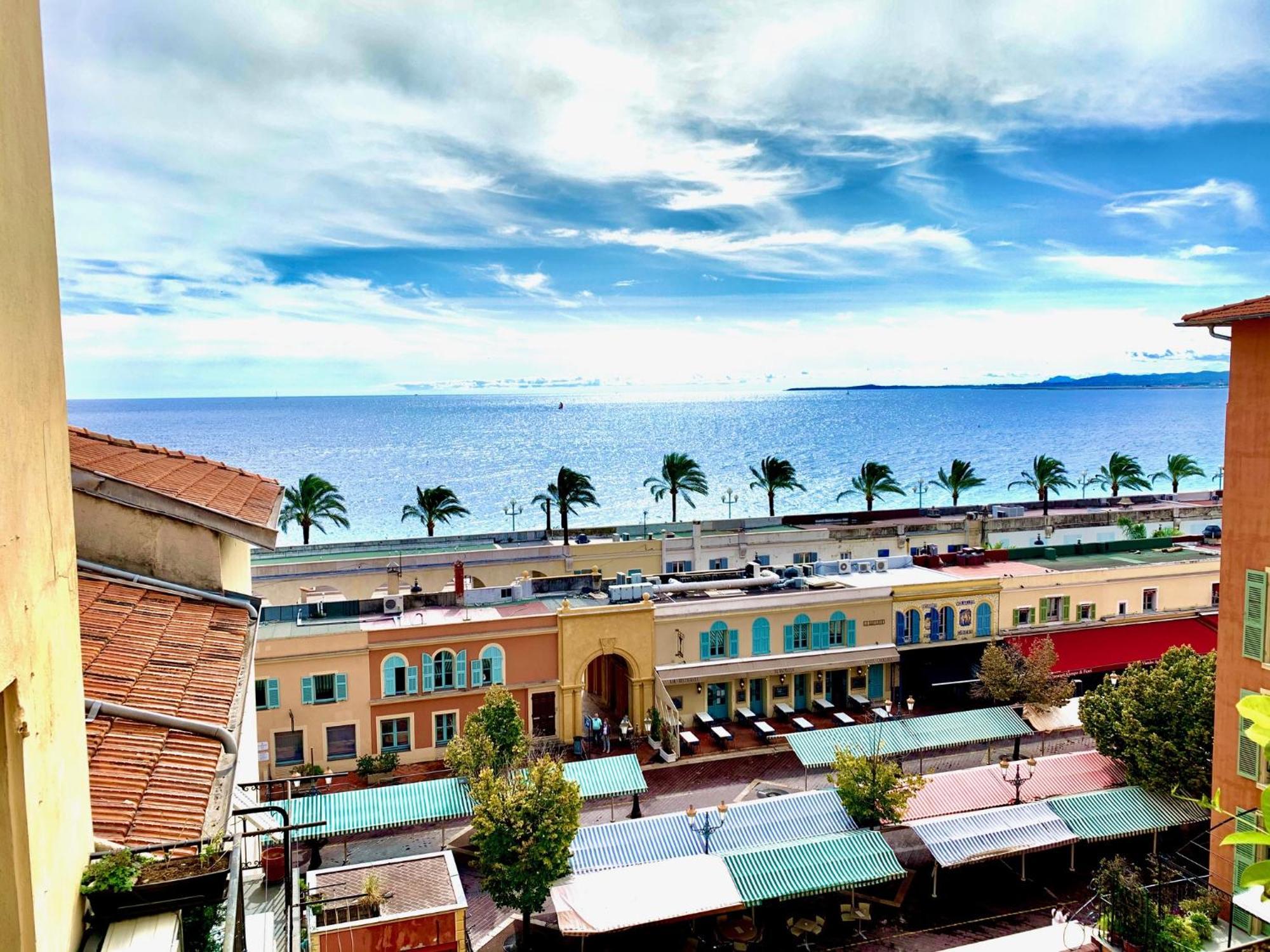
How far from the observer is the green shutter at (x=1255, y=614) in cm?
1950

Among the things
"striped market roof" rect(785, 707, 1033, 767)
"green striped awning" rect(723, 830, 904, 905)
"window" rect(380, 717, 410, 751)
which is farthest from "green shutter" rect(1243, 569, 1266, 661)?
"window" rect(380, 717, 410, 751)

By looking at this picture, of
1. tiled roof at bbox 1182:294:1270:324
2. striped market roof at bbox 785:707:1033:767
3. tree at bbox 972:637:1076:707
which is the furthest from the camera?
tree at bbox 972:637:1076:707

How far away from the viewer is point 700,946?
21.7 m

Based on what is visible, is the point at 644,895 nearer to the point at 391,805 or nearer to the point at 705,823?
the point at 705,823

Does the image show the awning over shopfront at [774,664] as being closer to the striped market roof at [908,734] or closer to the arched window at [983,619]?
the arched window at [983,619]

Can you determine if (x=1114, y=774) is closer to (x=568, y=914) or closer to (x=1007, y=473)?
(x=568, y=914)

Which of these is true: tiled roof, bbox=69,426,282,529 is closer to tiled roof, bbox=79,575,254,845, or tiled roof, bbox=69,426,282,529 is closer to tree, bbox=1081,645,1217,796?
tiled roof, bbox=79,575,254,845

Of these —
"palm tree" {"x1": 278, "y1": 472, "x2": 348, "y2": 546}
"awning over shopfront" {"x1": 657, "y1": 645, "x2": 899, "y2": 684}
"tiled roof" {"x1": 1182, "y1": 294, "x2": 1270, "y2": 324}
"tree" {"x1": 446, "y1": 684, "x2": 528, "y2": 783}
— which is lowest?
"awning over shopfront" {"x1": 657, "y1": 645, "x2": 899, "y2": 684}

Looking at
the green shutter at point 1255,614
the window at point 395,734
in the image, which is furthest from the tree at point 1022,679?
the window at point 395,734

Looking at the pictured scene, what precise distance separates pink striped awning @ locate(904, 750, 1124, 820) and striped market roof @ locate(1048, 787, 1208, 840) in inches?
30.2

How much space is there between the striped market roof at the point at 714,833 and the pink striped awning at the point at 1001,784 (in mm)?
2471

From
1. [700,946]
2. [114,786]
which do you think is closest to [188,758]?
[114,786]

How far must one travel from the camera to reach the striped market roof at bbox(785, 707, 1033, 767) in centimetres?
2808

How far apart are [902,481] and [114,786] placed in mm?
169280
